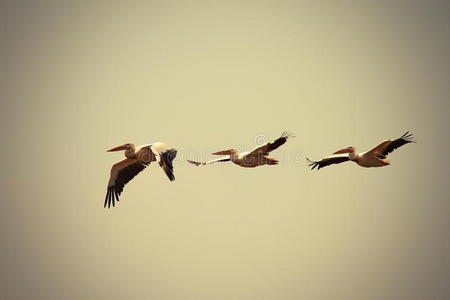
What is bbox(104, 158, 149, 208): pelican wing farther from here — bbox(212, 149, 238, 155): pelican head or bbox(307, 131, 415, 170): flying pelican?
bbox(307, 131, 415, 170): flying pelican

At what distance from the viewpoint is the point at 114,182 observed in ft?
75.5

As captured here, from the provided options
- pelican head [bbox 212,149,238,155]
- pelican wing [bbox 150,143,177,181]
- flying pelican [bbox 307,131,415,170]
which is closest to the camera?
pelican wing [bbox 150,143,177,181]

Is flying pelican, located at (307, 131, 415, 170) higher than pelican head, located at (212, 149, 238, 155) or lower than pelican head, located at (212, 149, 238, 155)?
lower

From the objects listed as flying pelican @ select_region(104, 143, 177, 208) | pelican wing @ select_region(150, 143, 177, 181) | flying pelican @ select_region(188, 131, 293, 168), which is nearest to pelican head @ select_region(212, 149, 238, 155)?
flying pelican @ select_region(188, 131, 293, 168)

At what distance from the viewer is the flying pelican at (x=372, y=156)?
71.7ft

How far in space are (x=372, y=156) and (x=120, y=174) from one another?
26.6 feet

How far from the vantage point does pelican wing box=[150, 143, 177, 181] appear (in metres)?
18.8

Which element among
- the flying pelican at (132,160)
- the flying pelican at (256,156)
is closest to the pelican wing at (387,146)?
the flying pelican at (256,156)

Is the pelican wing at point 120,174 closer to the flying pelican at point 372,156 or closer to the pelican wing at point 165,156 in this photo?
the pelican wing at point 165,156

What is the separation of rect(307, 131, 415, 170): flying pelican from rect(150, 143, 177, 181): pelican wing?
4996 millimetres

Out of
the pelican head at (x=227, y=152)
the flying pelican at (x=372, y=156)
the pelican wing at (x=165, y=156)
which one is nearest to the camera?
the pelican wing at (x=165, y=156)

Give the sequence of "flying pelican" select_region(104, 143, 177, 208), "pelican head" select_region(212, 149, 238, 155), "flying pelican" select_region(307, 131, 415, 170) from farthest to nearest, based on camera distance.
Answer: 1. "pelican head" select_region(212, 149, 238, 155)
2. "flying pelican" select_region(307, 131, 415, 170)
3. "flying pelican" select_region(104, 143, 177, 208)

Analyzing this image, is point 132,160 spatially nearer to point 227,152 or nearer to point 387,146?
point 227,152

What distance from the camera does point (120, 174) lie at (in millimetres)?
22969
